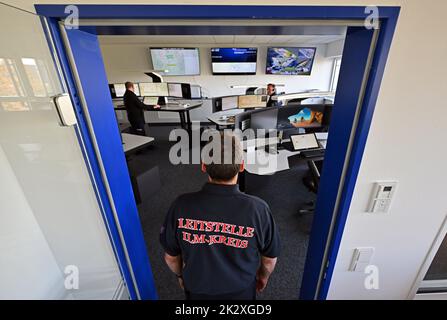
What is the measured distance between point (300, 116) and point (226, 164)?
8.48 ft

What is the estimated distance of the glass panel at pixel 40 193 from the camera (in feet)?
2.42

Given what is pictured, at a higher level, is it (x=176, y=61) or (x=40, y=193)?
(x=176, y=61)

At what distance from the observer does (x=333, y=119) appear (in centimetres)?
93

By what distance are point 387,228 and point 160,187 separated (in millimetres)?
2810

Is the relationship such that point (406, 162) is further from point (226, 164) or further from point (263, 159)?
point (263, 159)

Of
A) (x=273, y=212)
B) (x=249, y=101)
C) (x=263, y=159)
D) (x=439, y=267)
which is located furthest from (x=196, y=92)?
(x=439, y=267)

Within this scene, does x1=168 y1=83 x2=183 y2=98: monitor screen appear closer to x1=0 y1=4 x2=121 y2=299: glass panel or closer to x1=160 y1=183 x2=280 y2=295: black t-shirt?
x1=0 y1=4 x2=121 y2=299: glass panel

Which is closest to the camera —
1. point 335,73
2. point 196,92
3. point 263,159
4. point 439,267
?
point 439,267

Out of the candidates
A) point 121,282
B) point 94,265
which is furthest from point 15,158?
point 121,282

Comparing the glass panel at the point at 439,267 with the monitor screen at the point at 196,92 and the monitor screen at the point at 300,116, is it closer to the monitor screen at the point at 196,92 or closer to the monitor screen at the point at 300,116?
the monitor screen at the point at 300,116

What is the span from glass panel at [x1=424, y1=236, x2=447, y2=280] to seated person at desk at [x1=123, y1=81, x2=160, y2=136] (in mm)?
4579

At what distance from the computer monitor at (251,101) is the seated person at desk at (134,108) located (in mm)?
2035

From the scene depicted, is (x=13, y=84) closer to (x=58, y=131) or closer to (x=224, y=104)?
(x=58, y=131)

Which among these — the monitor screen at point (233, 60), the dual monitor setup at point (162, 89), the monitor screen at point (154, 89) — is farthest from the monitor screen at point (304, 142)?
the monitor screen at point (233, 60)
